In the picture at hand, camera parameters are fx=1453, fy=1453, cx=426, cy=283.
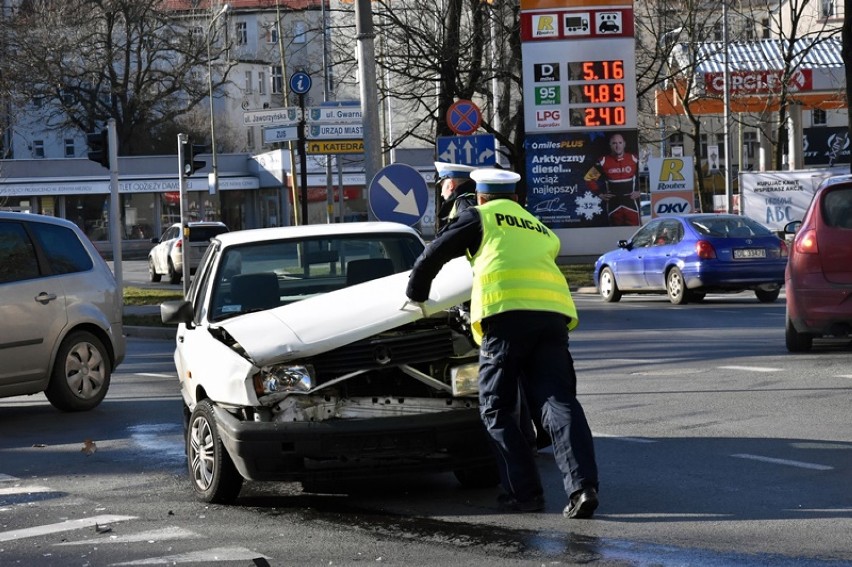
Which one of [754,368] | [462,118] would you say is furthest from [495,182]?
[462,118]

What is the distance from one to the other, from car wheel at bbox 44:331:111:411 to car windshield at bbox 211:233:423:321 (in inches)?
166

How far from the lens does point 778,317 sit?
20359mm

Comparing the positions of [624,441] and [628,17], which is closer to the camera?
[624,441]

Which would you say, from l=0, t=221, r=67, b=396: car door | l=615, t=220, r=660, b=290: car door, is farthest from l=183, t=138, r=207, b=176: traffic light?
l=0, t=221, r=67, b=396: car door

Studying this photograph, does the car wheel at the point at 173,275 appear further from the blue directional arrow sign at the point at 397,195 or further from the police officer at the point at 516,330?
the police officer at the point at 516,330

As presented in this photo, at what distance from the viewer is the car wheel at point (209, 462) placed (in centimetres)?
784

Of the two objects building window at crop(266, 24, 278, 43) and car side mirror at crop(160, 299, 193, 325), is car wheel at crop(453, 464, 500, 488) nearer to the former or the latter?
car side mirror at crop(160, 299, 193, 325)

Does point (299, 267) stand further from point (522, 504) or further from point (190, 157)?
point (190, 157)

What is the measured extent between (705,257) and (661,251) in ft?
4.34

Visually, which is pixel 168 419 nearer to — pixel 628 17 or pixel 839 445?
pixel 839 445

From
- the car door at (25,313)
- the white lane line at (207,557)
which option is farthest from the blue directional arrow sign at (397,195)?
the white lane line at (207,557)

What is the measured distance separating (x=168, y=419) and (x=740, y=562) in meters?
6.84

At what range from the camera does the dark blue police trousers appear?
7199 millimetres

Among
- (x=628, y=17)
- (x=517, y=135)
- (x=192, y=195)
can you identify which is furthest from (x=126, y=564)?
(x=192, y=195)
